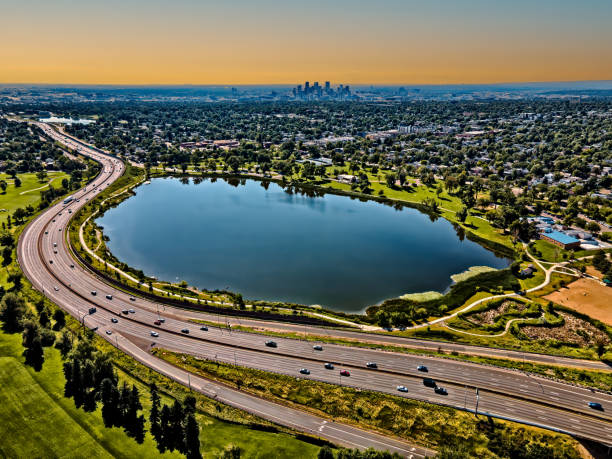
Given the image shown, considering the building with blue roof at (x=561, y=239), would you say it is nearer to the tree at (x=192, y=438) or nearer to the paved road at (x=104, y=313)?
the paved road at (x=104, y=313)

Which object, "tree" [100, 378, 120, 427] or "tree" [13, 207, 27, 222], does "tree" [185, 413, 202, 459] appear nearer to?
"tree" [100, 378, 120, 427]

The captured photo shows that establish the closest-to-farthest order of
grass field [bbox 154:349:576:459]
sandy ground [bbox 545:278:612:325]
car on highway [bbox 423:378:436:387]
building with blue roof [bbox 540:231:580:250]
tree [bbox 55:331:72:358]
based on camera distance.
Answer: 1. grass field [bbox 154:349:576:459]
2. car on highway [bbox 423:378:436:387]
3. tree [bbox 55:331:72:358]
4. sandy ground [bbox 545:278:612:325]
5. building with blue roof [bbox 540:231:580:250]

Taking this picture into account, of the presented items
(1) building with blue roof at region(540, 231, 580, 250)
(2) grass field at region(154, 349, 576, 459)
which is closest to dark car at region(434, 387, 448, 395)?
(2) grass field at region(154, 349, 576, 459)

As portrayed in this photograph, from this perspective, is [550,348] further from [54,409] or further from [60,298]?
[60,298]

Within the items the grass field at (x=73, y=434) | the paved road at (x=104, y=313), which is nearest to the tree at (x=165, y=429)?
the grass field at (x=73, y=434)

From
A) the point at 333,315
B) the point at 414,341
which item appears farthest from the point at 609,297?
the point at 333,315

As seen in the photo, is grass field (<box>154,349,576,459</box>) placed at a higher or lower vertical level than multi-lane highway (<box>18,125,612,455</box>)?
lower
